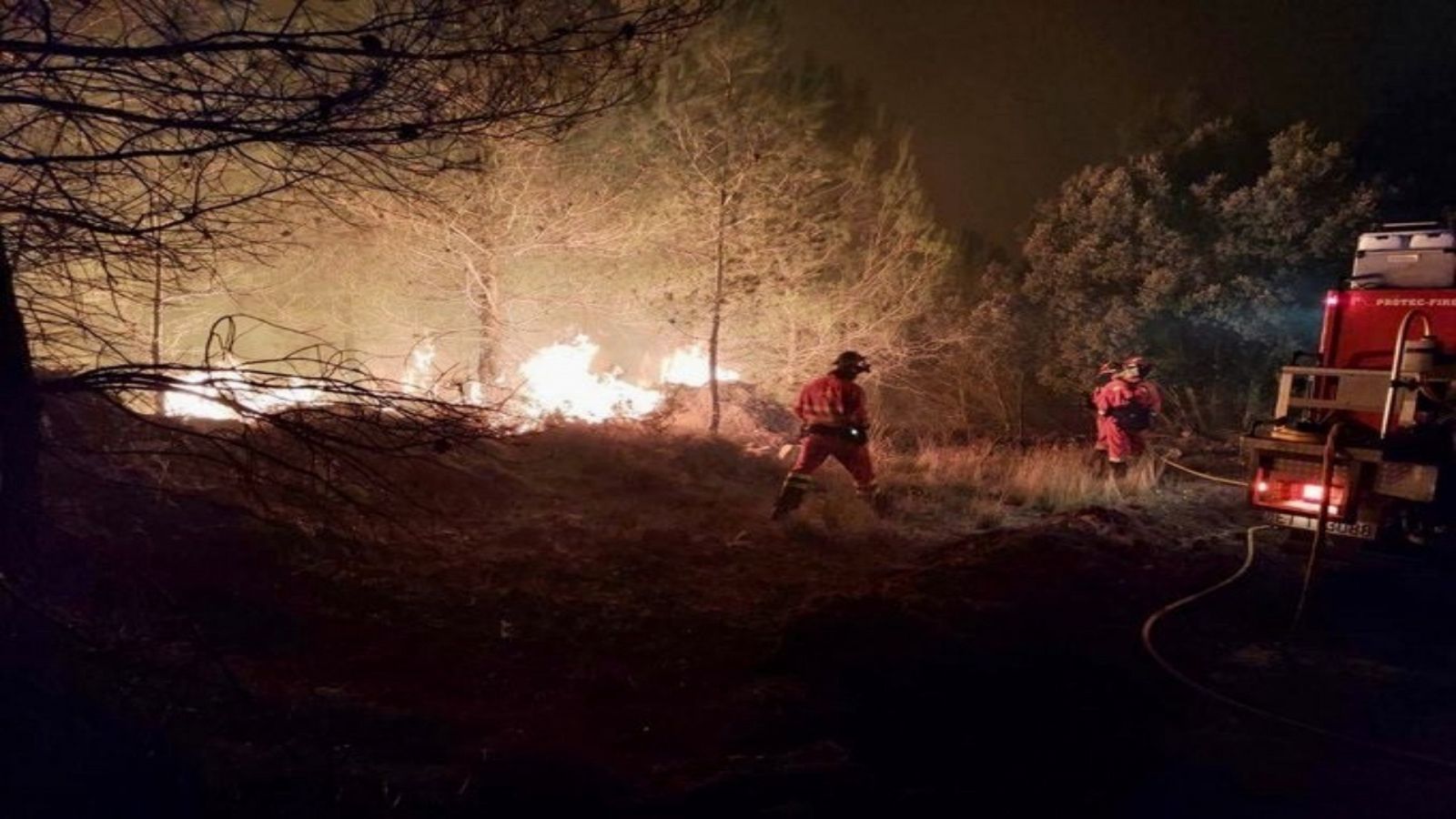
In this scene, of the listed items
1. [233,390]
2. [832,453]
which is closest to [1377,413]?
[832,453]

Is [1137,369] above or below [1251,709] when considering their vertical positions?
above

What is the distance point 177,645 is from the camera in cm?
523

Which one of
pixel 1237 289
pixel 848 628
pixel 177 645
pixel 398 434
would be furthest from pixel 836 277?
pixel 398 434

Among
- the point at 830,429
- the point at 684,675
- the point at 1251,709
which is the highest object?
the point at 830,429

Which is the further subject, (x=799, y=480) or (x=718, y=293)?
(x=718, y=293)

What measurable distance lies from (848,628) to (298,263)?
1212 centimetres

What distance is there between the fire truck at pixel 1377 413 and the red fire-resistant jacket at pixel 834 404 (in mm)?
3497

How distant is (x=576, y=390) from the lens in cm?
1505

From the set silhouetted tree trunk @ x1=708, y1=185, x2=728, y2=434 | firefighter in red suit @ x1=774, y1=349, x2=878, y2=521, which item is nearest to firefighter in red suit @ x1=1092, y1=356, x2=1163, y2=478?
firefighter in red suit @ x1=774, y1=349, x2=878, y2=521

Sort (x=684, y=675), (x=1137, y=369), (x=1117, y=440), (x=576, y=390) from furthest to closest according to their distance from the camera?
(x=576, y=390), (x=1117, y=440), (x=1137, y=369), (x=684, y=675)

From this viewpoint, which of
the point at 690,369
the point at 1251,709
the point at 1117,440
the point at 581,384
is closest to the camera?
the point at 1251,709

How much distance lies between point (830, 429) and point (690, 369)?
27.3 feet

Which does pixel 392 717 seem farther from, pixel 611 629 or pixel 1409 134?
pixel 1409 134

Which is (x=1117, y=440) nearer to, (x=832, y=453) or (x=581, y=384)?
(x=832, y=453)
